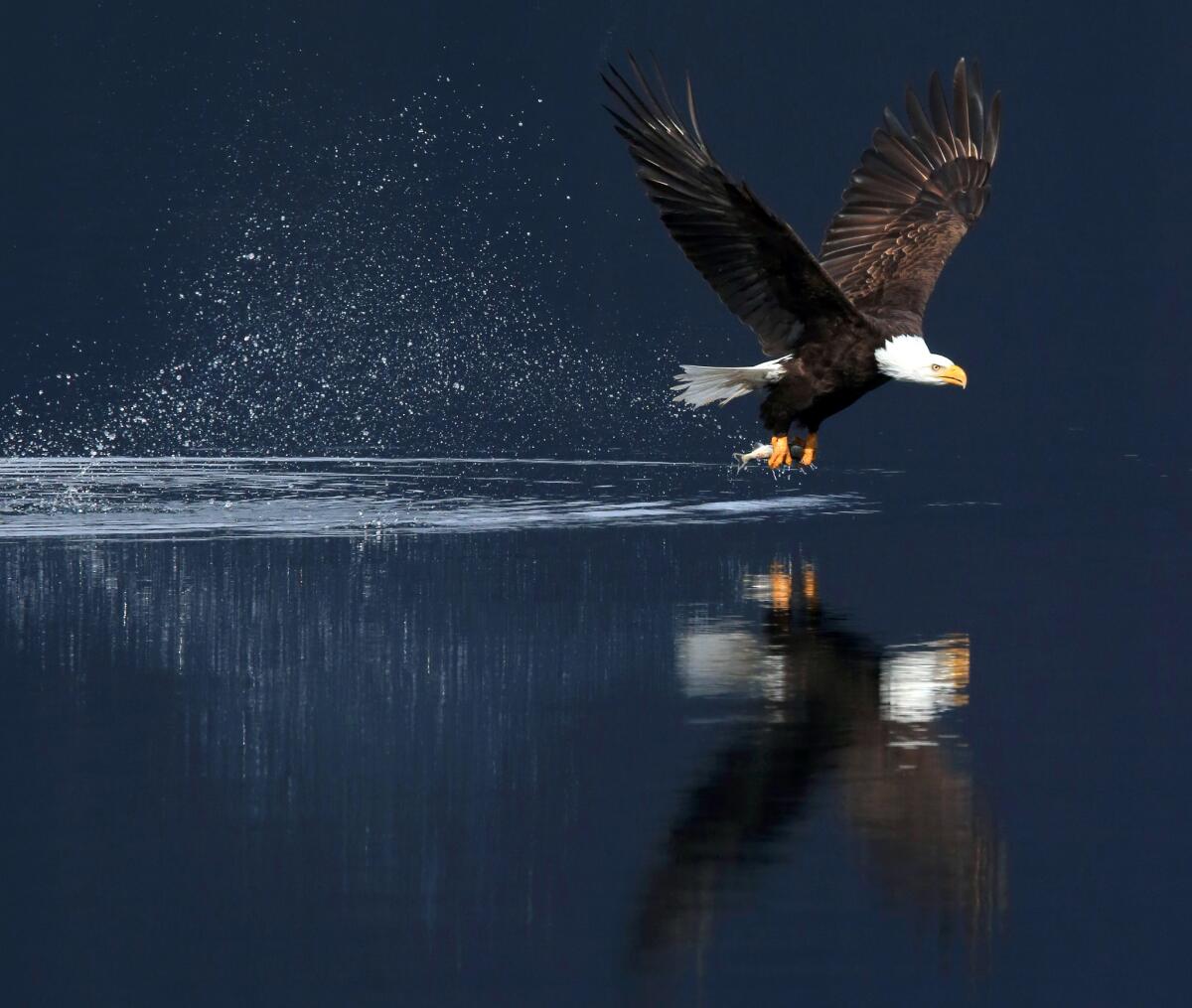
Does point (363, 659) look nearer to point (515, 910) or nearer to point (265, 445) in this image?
point (515, 910)

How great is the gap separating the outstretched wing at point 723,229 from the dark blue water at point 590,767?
4.56 ft

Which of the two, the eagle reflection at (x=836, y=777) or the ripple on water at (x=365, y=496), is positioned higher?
the ripple on water at (x=365, y=496)

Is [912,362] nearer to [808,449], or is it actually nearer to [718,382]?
[808,449]

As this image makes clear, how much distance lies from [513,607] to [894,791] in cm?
406

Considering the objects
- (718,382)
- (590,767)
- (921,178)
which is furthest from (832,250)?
(590,767)

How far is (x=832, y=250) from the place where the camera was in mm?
14188

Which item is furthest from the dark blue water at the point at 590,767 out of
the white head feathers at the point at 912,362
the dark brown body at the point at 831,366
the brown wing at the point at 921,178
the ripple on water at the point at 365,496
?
the brown wing at the point at 921,178

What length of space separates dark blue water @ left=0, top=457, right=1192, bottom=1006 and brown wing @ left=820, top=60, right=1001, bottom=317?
1.94 m

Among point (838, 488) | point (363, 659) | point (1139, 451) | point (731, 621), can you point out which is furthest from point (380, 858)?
point (1139, 451)

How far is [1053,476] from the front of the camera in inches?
703

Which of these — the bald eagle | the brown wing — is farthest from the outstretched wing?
the brown wing

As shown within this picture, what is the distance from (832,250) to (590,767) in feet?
24.9

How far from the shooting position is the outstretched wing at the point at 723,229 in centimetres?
1106

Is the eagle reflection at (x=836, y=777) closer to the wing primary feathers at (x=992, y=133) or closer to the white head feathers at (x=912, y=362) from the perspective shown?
the white head feathers at (x=912, y=362)
